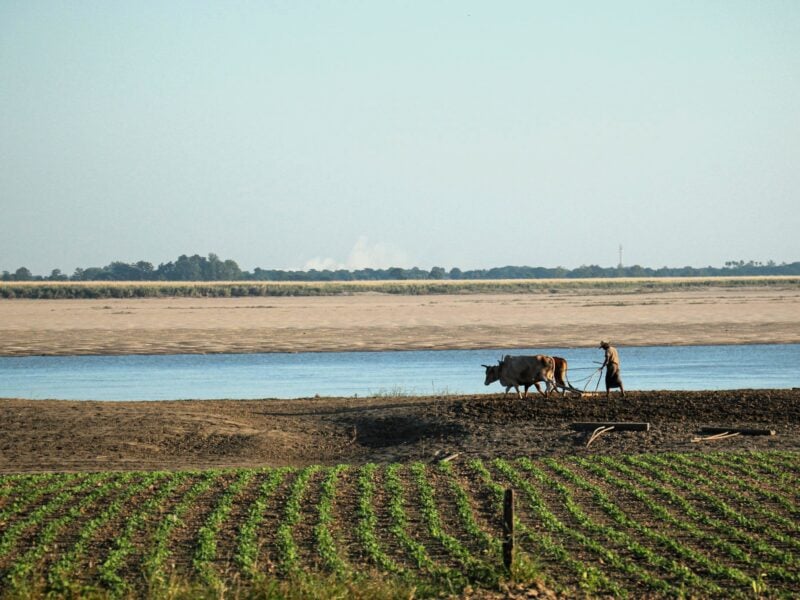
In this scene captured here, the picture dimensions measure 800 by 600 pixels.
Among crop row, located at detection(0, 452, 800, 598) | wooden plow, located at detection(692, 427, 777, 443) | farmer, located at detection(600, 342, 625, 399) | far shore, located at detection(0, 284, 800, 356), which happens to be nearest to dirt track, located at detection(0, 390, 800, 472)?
wooden plow, located at detection(692, 427, 777, 443)

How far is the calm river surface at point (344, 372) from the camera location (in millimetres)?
32156

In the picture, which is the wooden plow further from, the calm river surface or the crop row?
the calm river surface

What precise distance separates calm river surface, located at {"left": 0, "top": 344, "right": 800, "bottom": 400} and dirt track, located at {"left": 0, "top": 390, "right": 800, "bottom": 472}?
19.2 ft

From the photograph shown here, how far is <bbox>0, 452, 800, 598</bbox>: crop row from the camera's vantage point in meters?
11.4

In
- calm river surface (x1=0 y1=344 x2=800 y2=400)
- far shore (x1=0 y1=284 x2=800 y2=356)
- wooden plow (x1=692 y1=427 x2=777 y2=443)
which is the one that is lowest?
calm river surface (x1=0 y1=344 x2=800 y2=400)

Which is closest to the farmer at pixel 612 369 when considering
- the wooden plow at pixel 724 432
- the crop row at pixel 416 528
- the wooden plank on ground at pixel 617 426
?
the wooden plank on ground at pixel 617 426

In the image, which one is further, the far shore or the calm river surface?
the far shore

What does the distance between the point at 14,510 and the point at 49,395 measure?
17.5 m

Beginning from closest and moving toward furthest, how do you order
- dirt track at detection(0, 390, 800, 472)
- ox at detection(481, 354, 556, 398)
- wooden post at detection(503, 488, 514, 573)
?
wooden post at detection(503, 488, 514, 573)
dirt track at detection(0, 390, 800, 472)
ox at detection(481, 354, 556, 398)

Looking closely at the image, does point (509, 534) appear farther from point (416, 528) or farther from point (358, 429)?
point (358, 429)

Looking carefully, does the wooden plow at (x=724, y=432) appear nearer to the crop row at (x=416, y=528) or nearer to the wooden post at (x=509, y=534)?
the crop row at (x=416, y=528)

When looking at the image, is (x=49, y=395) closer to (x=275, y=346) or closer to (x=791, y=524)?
(x=275, y=346)

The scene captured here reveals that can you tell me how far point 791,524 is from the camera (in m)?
13.5

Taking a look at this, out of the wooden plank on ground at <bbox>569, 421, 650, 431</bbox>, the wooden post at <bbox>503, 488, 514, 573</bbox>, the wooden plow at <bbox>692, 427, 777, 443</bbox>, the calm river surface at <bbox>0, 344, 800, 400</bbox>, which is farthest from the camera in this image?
the calm river surface at <bbox>0, 344, 800, 400</bbox>
